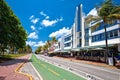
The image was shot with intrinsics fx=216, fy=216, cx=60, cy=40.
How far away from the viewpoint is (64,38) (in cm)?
9662

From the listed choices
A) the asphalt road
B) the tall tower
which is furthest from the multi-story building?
the asphalt road

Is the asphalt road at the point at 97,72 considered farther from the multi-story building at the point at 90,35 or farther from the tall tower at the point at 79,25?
the tall tower at the point at 79,25

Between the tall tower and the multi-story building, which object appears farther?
the tall tower

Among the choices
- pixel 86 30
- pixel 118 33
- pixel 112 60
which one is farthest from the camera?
pixel 86 30

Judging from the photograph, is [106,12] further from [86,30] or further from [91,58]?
[86,30]

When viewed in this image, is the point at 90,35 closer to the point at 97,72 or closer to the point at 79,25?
the point at 79,25

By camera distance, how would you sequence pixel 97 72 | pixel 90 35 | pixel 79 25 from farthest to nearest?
1. pixel 79 25
2. pixel 90 35
3. pixel 97 72

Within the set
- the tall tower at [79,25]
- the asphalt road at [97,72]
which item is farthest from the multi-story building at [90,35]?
the asphalt road at [97,72]

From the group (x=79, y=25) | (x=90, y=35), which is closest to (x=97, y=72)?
(x=90, y=35)

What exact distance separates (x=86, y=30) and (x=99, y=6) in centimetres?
2564

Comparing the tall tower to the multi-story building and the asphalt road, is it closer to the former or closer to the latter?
the multi-story building

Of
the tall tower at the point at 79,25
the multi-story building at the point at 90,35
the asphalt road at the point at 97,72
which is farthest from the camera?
the tall tower at the point at 79,25

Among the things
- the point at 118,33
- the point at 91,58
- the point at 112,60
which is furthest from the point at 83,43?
the point at 112,60

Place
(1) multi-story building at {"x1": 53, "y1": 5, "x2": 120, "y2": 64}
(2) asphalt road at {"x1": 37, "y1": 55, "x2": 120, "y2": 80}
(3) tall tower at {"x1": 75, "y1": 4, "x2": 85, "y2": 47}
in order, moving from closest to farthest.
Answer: (2) asphalt road at {"x1": 37, "y1": 55, "x2": 120, "y2": 80} → (1) multi-story building at {"x1": 53, "y1": 5, "x2": 120, "y2": 64} → (3) tall tower at {"x1": 75, "y1": 4, "x2": 85, "y2": 47}
